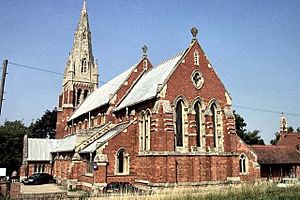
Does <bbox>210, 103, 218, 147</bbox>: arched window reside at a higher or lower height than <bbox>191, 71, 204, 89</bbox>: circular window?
lower

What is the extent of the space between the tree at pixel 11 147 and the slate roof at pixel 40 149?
7.28m

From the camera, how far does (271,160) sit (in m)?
45.5

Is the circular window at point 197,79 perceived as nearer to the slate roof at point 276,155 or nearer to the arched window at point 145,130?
the arched window at point 145,130

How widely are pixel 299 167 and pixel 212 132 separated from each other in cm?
2445

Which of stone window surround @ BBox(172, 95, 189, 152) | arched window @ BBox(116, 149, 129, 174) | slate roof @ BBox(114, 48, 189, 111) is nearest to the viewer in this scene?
stone window surround @ BBox(172, 95, 189, 152)

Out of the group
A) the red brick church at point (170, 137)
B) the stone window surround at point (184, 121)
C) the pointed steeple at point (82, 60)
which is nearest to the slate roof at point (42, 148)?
the pointed steeple at point (82, 60)

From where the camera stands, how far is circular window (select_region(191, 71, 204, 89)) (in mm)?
31844

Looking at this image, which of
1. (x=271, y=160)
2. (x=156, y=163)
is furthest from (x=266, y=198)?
(x=271, y=160)

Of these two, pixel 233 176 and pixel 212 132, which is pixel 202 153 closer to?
pixel 212 132

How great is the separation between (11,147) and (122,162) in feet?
125

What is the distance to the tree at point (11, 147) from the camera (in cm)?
5931

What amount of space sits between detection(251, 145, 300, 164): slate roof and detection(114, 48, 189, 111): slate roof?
1962 cm

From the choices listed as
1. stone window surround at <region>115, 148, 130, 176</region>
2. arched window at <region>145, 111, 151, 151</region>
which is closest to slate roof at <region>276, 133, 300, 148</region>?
arched window at <region>145, 111, 151, 151</region>

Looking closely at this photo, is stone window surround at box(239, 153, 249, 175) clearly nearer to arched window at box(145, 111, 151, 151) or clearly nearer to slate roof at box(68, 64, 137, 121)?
arched window at box(145, 111, 151, 151)
